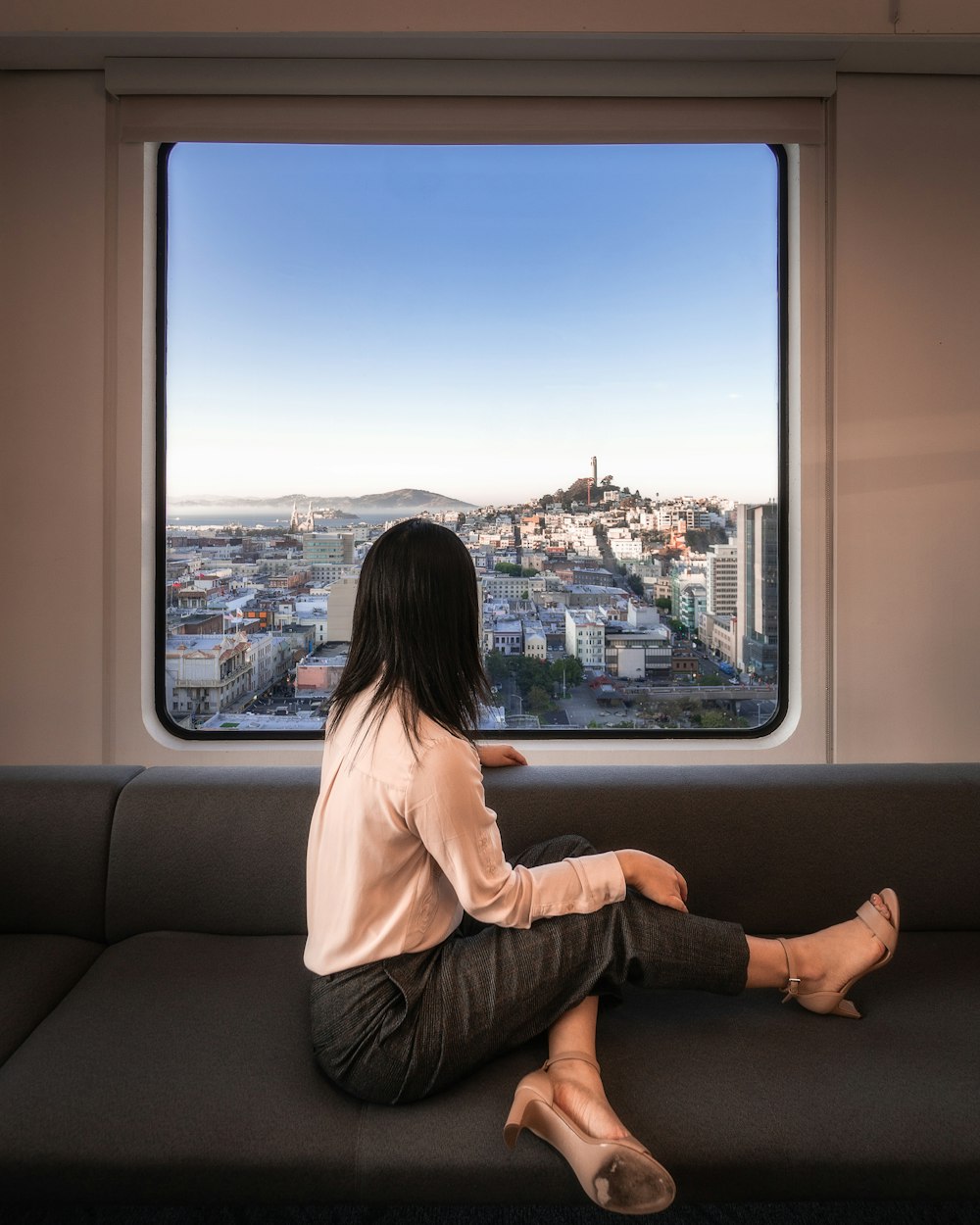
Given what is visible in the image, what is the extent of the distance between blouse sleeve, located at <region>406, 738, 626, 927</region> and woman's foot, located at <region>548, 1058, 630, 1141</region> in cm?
23

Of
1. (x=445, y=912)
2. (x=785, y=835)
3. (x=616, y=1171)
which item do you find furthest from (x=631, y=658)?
(x=616, y=1171)

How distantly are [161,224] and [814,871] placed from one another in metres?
2.69

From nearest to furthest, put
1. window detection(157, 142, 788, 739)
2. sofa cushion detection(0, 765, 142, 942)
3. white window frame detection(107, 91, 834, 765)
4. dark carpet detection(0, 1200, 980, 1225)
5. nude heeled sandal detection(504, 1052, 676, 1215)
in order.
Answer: nude heeled sandal detection(504, 1052, 676, 1215)
dark carpet detection(0, 1200, 980, 1225)
sofa cushion detection(0, 765, 142, 942)
white window frame detection(107, 91, 834, 765)
window detection(157, 142, 788, 739)

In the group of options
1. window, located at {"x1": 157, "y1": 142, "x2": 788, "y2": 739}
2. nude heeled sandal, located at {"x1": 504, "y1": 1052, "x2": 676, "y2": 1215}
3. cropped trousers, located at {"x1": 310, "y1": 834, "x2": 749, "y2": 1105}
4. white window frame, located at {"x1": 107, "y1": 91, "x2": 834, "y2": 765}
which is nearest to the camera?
nude heeled sandal, located at {"x1": 504, "y1": 1052, "x2": 676, "y2": 1215}

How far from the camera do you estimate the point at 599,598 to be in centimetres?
251

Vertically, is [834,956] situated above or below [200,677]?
below

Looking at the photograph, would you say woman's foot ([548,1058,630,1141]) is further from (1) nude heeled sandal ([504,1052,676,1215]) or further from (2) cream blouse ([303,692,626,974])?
(2) cream blouse ([303,692,626,974])

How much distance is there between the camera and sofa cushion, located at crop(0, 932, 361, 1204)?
3.67ft

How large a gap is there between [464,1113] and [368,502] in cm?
177

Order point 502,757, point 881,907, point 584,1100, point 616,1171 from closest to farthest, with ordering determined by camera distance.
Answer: point 616,1171
point 584,1100
point 881,907
point 502,757

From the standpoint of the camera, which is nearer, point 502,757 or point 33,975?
point 33,975

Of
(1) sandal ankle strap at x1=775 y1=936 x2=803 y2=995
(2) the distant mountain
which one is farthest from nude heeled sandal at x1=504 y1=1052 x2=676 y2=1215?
(2) the distant mountain

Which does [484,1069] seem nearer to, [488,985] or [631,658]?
[488,985]

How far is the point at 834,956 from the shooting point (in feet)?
4.72
